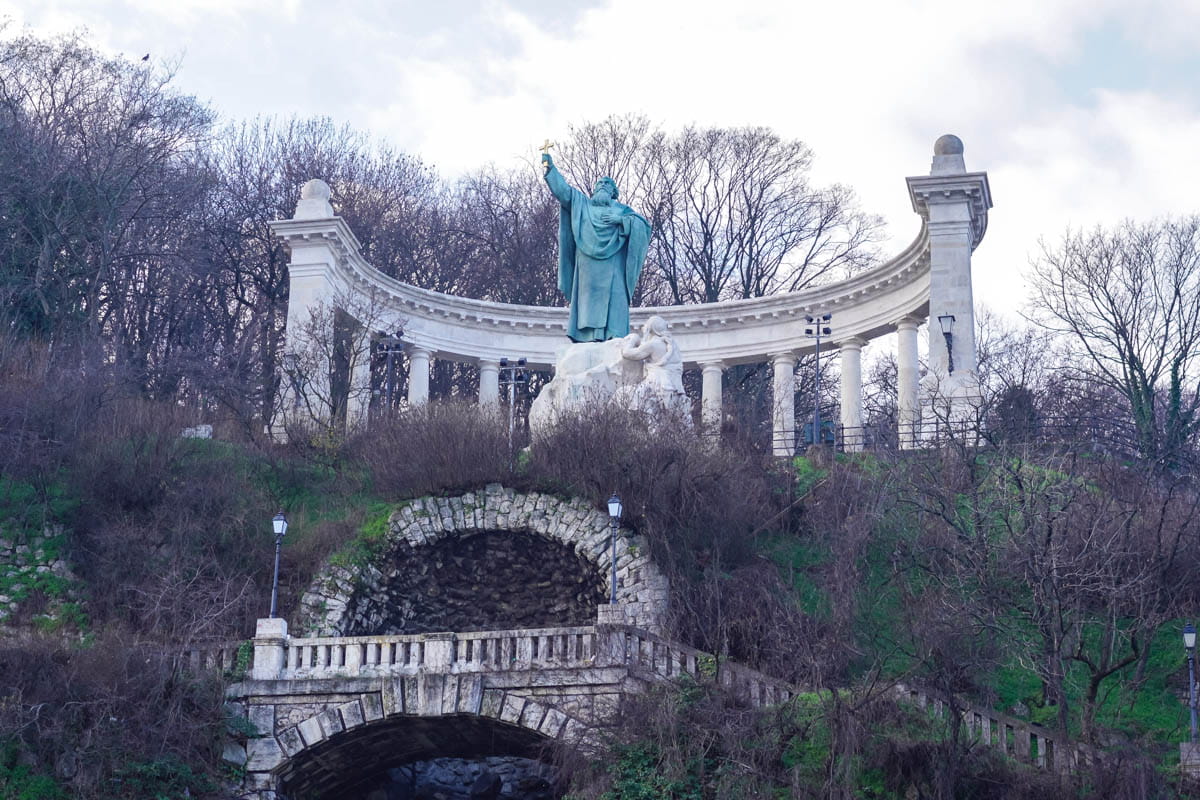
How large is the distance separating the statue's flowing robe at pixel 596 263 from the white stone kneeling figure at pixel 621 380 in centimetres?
70

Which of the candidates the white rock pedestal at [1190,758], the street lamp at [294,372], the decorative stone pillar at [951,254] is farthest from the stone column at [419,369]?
the white rock pedestal at [1190,758]

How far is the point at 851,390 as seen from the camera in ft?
142

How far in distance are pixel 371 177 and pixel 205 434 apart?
20.3 metres

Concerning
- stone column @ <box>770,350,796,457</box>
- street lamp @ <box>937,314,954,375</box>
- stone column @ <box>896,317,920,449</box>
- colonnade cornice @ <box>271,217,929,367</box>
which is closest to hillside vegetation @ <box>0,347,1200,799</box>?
stone column @ <box>896,317,920,449</box>

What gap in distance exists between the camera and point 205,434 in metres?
36.5

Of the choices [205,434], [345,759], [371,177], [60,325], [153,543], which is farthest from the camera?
[371,177]

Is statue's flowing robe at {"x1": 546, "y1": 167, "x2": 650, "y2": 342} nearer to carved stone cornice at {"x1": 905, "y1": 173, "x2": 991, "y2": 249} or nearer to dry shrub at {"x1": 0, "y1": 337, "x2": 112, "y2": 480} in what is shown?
carved stone cornice at {"x1": 905, "y1": 173, "x2": 991, "y2": 249}

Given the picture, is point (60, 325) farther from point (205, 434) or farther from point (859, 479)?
point (859, 479)

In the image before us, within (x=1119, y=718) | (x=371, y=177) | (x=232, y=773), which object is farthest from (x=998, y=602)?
(x=371, y=177)

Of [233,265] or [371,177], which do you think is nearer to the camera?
[233,265]

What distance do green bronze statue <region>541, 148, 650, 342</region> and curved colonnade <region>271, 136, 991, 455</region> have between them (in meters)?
3.69

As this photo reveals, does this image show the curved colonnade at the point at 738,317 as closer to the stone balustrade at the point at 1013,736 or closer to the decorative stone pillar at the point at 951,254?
the decorative stone pillar at the point at 951,254

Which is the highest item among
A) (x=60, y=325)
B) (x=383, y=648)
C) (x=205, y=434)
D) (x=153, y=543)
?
(x=60, y=325)

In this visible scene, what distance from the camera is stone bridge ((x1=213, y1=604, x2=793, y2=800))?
26.8m
